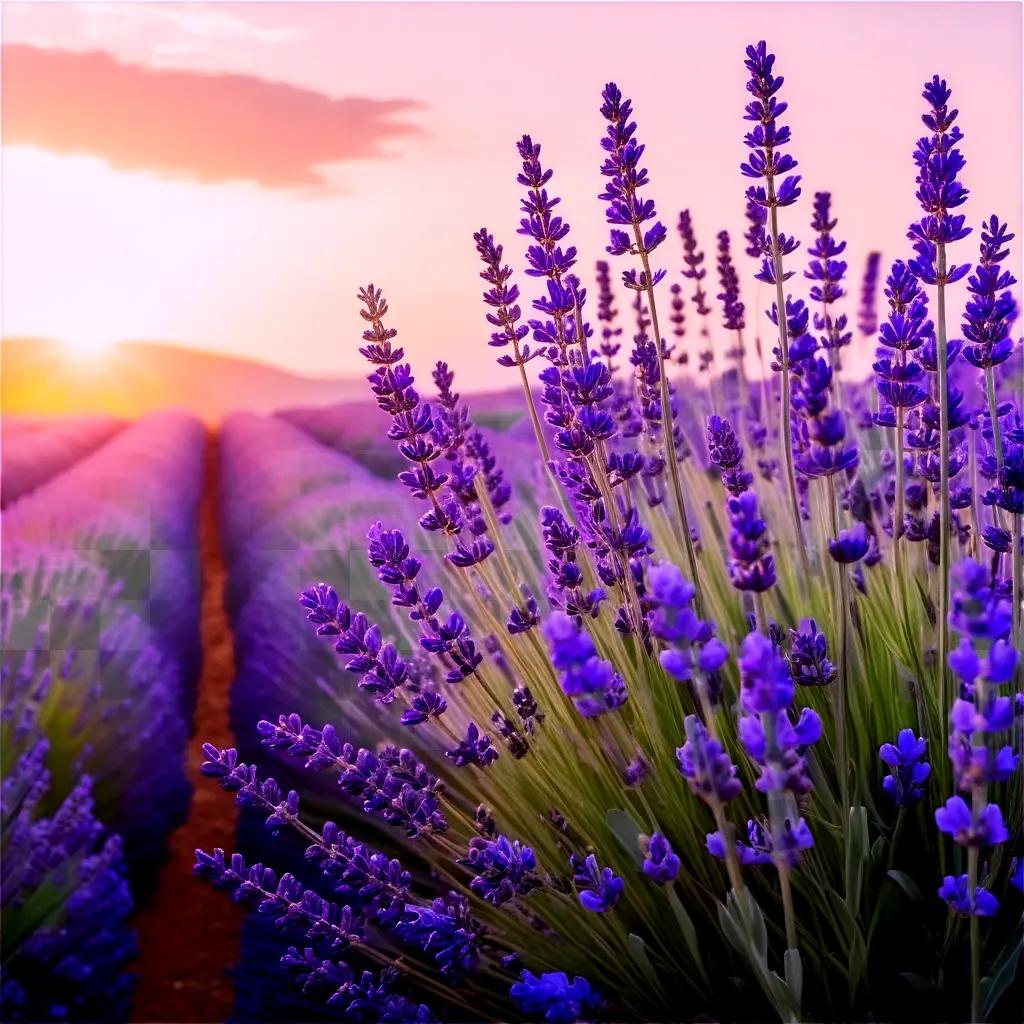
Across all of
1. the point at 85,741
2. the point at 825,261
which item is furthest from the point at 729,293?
the point at 85,741

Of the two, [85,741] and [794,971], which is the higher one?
[794,971]

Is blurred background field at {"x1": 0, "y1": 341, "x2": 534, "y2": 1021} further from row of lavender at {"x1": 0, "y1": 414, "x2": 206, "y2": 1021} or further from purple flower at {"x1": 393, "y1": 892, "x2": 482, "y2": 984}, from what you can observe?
purple flower at {"x1": 393, "y1": 892, "x2": 482, "y2": 984}

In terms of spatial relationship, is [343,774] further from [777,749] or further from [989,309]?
[989,309]

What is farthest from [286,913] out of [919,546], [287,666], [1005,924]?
[287,666]

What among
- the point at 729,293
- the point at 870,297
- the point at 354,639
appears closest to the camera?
the point at 354,639

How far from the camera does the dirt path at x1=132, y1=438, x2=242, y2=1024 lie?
2910 mm

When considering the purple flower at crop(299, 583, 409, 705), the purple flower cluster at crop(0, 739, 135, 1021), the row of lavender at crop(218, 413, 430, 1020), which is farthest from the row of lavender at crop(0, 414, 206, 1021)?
the purple flower at crop(299, 583, 409, 705)

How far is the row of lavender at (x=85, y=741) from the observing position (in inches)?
103

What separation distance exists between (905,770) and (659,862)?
435 millimetres

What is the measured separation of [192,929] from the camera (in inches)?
130

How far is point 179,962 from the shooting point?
3127 mm

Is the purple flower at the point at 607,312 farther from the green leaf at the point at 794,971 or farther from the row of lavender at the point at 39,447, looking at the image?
the row of lavender at the point at 39,447

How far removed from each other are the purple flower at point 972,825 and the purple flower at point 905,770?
1.19ft

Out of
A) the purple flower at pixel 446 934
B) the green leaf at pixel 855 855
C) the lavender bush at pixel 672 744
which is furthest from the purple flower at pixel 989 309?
the purple flower at pixel 446 934
